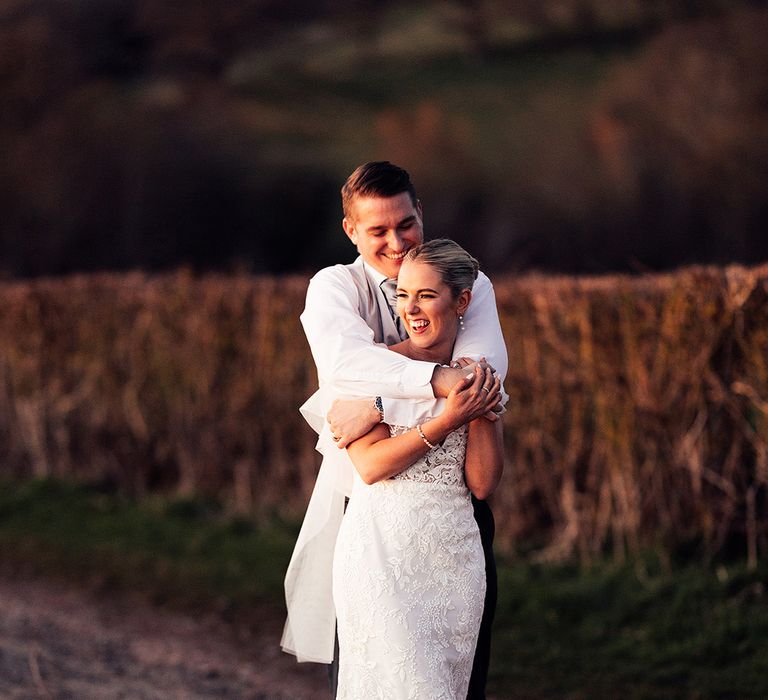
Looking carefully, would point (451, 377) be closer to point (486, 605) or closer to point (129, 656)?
point (486, 605)

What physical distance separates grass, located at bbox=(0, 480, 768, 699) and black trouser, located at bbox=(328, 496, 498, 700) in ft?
5.66

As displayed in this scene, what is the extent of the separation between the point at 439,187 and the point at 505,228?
1380 millimetres

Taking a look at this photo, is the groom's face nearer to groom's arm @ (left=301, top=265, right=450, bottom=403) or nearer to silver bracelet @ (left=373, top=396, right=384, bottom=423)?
groom's arm @ (left=301, top=265, right=450, bottom=403)

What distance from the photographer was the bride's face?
3.03m

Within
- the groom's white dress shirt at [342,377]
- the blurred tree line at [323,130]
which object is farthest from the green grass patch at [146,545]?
the blurred tree line at [323,130]

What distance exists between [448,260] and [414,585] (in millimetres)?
866

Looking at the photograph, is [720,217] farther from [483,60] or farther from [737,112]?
[483,60]

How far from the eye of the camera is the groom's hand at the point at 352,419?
3084 mm

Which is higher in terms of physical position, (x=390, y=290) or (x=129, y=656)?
(x=390, y=290)

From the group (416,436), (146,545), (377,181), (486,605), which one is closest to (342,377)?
(416,436)

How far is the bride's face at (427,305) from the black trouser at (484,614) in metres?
0.57

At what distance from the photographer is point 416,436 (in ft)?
9.89

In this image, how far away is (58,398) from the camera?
31.3ft

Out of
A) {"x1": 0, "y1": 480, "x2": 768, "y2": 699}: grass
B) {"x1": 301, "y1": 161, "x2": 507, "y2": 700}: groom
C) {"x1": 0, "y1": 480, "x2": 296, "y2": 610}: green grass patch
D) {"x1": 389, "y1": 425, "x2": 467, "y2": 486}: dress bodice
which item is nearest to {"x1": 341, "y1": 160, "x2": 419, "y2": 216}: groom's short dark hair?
{"x1": 301, "y1": 161, "x2": 507, "y2": 700}: groom
